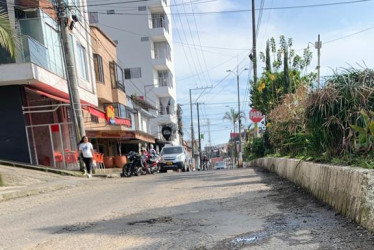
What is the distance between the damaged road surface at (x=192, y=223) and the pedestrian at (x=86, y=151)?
710cm

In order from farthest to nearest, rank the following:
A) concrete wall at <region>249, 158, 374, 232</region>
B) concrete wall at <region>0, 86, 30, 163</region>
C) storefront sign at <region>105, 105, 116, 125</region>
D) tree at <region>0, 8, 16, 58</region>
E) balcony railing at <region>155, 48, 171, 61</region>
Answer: balcony railing at <region>155, 48, 171, 61</region> < storefront sign at <region>105, 105, 116, 125</region> < concrete wall at <region>0, 86, 30, 163</region> < tree at <region>0, 8, 16, 58</region> < concrete wall at <region>249, 158, 374, 232</region>

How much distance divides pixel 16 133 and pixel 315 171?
1348 cm

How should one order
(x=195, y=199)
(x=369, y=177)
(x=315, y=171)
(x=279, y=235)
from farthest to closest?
(x=195, y=199), (x=315, y=171), (x=279, y=235), (x=369, y=177)

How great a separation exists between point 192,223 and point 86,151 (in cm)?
1064

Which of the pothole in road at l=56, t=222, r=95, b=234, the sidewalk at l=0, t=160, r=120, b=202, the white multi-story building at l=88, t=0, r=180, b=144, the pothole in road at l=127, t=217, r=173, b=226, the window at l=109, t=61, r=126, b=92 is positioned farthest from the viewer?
the white multi-story building at l=88, t=0, r=180, b=144

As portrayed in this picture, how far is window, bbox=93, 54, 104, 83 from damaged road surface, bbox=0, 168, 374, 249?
1803 centimetres

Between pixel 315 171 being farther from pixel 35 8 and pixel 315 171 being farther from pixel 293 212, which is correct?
pixel 35 8

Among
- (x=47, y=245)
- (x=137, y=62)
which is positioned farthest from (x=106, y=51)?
(x=47, y=245)

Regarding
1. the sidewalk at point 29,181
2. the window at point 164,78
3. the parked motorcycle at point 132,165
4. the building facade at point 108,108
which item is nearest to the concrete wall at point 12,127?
the sidewalk at point 29,181

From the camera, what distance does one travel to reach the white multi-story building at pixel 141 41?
41.9m

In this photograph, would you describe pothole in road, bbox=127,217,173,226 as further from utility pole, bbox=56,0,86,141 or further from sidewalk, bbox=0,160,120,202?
utility pole, bbox=56,0,86,141

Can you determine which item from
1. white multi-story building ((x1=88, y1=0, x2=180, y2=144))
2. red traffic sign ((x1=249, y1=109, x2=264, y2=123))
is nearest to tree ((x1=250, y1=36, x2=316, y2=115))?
red traffic sign ((x1=249, y1=109, x2=264, y2=123))

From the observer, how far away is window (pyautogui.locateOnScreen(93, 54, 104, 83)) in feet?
80.4

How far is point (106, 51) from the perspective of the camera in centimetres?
2681
